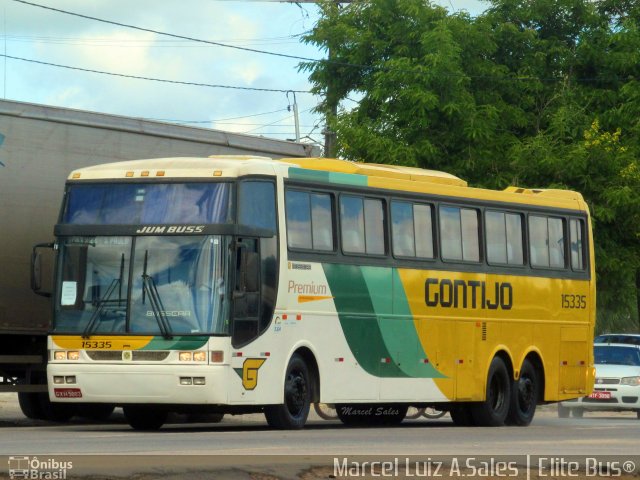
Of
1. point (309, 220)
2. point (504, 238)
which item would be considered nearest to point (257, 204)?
point (309, 220)

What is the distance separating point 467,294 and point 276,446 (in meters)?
8.04

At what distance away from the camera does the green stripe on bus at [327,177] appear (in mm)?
19672

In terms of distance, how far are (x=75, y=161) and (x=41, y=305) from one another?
1905 millimetres

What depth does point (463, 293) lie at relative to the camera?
22609mm

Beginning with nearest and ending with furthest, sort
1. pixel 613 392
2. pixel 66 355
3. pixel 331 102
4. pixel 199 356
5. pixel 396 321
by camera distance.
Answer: pixel 199 356 → pixel 66 355 → pixel 396 321 → pixel 613 392 → pixel 331 102

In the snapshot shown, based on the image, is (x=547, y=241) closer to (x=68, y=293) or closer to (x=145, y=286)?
(x=145, y=286)

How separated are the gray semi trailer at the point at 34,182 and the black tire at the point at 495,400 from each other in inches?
209

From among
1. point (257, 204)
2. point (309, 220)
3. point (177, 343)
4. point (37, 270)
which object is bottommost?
point (177, 343)

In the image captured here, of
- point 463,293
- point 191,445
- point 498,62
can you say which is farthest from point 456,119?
point 191,445

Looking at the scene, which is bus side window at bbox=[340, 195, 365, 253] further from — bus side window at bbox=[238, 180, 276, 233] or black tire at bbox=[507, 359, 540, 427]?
black tire at bbox=[507, 359, 540, 427]

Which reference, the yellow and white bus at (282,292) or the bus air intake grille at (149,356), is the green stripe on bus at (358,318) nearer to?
the yellow and white bus at (282,292)

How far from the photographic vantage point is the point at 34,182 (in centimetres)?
2059

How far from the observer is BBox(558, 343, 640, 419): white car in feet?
98.3

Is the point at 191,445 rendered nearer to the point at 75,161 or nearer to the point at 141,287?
the point at 141,287
